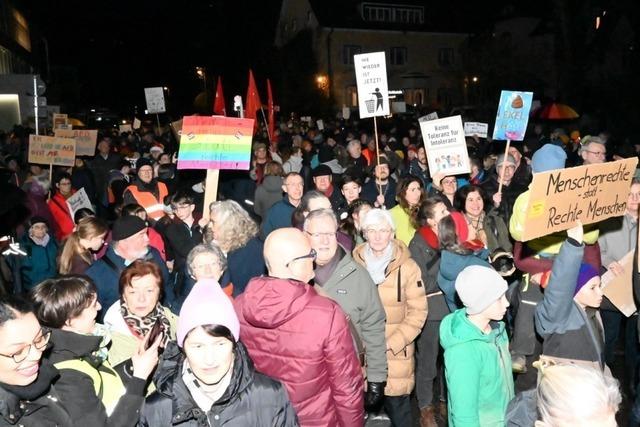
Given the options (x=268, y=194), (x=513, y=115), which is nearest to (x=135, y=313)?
(x=268, y=194)

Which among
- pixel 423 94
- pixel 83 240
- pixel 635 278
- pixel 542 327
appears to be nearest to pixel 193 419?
pixel 542 327

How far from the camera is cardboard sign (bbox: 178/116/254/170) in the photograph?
675 centimetres

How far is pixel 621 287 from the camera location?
17.3 feet

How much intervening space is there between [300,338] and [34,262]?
5.31 m

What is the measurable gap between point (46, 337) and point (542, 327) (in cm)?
287

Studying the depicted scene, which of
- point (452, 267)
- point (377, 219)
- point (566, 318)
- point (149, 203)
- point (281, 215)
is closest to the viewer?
point (566, 318)

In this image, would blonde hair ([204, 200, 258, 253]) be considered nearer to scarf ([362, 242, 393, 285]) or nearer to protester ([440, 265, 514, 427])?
scarf ([362, 242, 393, 285])

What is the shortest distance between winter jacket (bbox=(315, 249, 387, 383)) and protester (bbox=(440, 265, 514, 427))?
1.81 feet

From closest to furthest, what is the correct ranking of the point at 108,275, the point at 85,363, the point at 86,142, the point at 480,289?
the point at 85,363 < the point at 480,289 < the point at 108,275 < the point at 86,142

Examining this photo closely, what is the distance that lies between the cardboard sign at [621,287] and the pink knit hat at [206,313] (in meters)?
3.64

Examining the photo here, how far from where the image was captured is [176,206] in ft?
21.0

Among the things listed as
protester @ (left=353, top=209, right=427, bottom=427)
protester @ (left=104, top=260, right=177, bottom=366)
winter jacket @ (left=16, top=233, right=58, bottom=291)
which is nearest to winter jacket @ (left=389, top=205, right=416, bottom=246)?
protester @ (left=353, top=209, right=427, bottom=427)

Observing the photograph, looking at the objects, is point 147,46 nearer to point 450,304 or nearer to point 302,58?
point 302,58

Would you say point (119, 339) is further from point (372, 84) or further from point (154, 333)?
point (372, 84)
